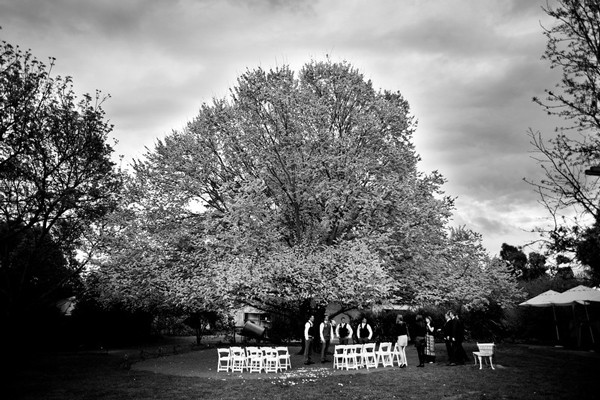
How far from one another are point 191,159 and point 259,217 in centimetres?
465

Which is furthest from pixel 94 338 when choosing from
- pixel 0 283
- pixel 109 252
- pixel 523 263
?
pixel 523 263

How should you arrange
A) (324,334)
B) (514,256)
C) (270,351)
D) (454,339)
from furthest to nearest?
(514,256), (324,334), (454,339), (270,351)

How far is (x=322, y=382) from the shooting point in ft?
41.0

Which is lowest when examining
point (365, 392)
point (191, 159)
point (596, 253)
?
point (365, 392)

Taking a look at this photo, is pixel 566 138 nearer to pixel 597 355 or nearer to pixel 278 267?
pixel 278 267

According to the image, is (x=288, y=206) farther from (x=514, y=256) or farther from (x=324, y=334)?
(x=514, y=256)

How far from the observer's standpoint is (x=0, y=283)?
2497cm

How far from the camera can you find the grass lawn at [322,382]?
422 inches

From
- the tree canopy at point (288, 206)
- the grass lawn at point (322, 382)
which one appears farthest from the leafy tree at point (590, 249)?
the tree canopy at point (288, 206)

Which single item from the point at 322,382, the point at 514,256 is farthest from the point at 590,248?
the point at 514,256

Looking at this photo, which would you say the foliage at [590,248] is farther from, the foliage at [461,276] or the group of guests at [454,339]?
the foliage at [461,276]

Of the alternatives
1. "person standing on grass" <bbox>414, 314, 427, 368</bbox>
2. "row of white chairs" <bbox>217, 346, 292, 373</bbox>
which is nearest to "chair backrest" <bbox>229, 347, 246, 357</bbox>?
"row of white chairs" <bbox>217, 346, 292, 373</bbox>

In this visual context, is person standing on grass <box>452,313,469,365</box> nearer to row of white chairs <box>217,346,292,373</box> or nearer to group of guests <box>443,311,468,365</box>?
group of guests <box>443,311,468,365</box>

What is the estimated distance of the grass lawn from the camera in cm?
1072
